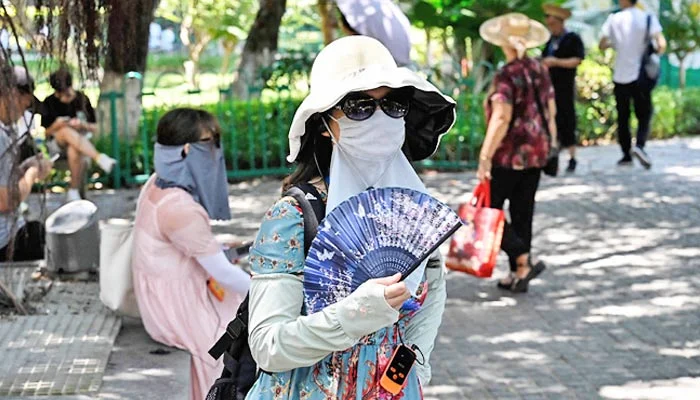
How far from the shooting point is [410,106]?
3.40 meters

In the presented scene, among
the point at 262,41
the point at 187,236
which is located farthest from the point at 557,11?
the point at 187,236

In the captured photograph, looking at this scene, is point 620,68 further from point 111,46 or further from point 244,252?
point 111,46

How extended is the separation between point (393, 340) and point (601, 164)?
1083 cm

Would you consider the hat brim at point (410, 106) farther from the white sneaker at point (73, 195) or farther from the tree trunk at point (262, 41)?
the tree trunk at point (262, 41)

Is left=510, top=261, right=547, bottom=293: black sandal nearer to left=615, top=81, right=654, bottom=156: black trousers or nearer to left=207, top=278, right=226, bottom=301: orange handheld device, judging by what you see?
left=207, top=278, right=226, bottom=301: orange handheld device

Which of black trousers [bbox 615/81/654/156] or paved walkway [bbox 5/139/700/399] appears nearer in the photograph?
paved walkway [bbox 5/139/700/399]

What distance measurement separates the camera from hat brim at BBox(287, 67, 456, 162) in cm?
313

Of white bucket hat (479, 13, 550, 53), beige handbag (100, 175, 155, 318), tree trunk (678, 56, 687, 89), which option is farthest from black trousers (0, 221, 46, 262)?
tree trunk (678, 56, 687, 89)

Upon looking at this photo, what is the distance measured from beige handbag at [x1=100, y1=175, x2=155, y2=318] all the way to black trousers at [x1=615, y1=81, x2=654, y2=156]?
25.8 ft

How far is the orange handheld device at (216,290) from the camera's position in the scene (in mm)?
5992

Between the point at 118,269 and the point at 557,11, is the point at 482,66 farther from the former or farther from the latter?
the point at 118,269

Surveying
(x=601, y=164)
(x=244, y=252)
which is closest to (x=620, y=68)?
(x=601, y=164)

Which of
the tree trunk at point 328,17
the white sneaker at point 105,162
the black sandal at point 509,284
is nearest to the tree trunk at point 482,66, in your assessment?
the tree trunk at point 328,17

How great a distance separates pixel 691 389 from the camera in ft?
20.5
